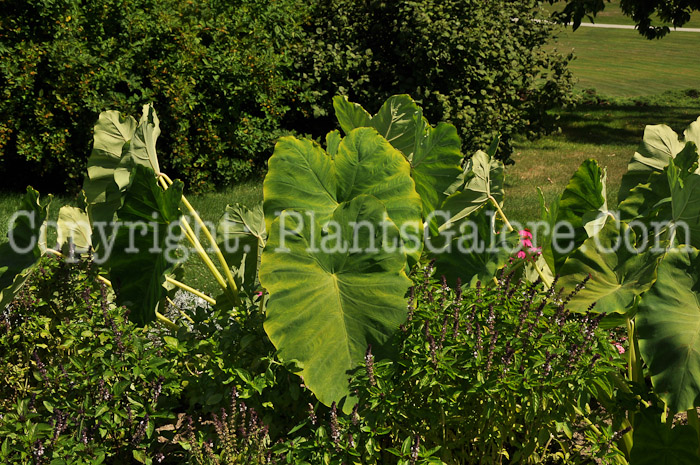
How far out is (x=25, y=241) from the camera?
261cm

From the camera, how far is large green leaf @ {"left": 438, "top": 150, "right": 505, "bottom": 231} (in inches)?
106

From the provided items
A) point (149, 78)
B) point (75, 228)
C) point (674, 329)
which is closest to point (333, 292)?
point (674, 329)

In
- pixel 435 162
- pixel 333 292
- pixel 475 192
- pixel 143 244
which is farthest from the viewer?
pixel 435 162

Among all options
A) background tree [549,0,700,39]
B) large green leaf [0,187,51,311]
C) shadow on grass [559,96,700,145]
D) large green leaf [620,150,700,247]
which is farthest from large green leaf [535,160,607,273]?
background tree [549,0,700,39]

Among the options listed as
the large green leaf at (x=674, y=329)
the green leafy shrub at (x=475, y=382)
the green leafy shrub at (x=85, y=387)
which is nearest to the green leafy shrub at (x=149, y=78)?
the green leafy shrub at (x=85, y=387)

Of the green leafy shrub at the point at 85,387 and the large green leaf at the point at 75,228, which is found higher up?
the large green leaf at the point at 75,228

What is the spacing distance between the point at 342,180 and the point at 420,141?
1.69ft

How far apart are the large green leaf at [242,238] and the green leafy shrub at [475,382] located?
2.75ft

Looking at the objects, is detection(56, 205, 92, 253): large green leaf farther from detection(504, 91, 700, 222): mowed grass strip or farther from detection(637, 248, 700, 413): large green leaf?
detection(504, 91, 700, 222): mowed grass strip

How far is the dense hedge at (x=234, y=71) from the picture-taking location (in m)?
6.15

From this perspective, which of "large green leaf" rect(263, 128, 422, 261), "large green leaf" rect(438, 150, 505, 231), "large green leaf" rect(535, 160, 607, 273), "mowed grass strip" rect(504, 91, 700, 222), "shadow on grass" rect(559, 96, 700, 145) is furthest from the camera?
"shadow on grass" rect(559, 96, 700, 145)

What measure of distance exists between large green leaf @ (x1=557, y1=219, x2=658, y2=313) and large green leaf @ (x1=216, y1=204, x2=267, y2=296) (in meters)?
1.23

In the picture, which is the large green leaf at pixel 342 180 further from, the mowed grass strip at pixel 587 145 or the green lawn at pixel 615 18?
the green lawn at pixel 615 18

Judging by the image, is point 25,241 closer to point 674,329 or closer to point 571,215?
point 571,215
